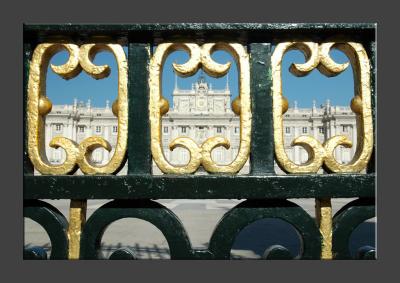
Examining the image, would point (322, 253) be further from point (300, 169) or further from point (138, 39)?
point (138, 39)

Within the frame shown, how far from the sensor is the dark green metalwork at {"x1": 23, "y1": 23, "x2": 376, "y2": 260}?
62.9 inches

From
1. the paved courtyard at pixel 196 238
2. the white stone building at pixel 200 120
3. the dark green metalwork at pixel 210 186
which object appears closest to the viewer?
the dark green metalwork at pixel 210 186

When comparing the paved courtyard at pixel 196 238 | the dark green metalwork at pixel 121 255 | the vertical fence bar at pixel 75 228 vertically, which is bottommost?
the paved courtyard at pixel 196 238

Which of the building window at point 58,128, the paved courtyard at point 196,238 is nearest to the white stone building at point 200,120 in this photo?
the building window at point 58,128

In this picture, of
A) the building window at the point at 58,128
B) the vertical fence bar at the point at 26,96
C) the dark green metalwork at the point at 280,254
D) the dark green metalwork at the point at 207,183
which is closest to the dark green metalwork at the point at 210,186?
the dark green metalwork at the point at 207,183

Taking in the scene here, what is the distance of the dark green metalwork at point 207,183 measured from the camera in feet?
5.24

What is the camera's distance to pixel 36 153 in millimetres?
1633

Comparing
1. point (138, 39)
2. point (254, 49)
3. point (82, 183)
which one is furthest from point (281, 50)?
point (82, 183)

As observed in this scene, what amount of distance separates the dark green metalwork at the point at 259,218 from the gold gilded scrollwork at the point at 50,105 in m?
0.57

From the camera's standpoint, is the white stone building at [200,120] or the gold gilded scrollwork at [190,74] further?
the white stone building at [200,120]

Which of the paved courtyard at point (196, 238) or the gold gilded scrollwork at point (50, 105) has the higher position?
the gold gilded scrollwork at point (50, 105)

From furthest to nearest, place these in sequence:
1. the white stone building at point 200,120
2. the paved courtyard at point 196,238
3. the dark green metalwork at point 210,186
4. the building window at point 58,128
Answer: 1. the white stone building at point 200,120
2. the building window at point 58,128
3. the paved courtyard at point 196,238
4. the dark green metalwork at point 210,186

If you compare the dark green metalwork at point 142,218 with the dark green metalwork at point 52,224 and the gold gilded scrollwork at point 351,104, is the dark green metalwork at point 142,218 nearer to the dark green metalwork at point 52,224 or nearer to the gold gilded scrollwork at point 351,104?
the dark green metalwork at point 52,224

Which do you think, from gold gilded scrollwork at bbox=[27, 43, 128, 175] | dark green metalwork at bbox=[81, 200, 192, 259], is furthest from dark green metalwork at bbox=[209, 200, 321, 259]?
gold gilded scrollwork at bbox=[27, 43, 128, 175]
